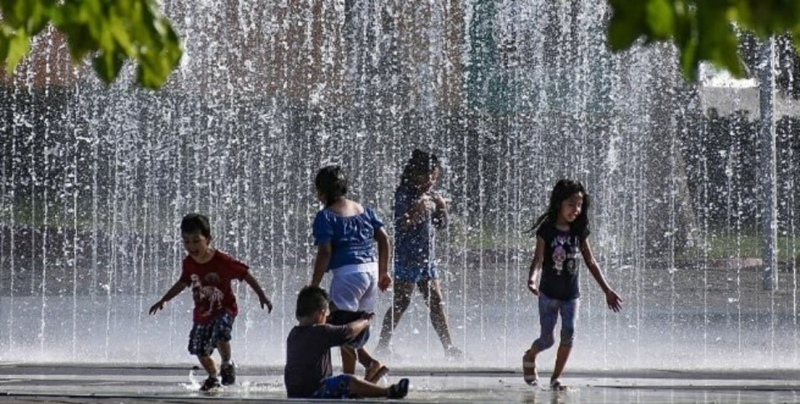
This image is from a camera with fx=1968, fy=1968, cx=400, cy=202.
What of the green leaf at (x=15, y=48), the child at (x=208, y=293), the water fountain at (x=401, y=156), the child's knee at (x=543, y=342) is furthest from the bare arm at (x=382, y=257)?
the green leaf at (x=15, y=48)

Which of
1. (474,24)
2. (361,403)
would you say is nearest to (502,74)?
(474,24)

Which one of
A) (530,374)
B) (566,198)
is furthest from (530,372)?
(566,198)

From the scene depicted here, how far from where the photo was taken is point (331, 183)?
9938mm

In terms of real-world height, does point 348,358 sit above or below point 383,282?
below

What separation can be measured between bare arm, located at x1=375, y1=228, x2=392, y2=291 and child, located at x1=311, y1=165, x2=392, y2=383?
0.05 feet

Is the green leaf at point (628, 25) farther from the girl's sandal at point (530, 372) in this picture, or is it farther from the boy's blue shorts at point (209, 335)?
the girl's sandal at point (530, 372)

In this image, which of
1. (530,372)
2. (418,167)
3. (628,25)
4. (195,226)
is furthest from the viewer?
(418,167)

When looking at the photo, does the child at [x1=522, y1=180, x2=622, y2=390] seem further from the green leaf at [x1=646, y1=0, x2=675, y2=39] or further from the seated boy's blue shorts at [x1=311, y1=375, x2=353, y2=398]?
the green leaf at [x1=646, y1=0, x2=675, y2=39]

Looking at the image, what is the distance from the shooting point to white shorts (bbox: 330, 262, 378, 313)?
995 cm

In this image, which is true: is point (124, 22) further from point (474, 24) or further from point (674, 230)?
point (674, 230)

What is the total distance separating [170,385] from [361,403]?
6.41 feet

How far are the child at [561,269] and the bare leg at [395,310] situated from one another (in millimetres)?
2176

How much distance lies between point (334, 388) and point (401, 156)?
1104cm

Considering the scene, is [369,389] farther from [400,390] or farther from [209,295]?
[209,295]
